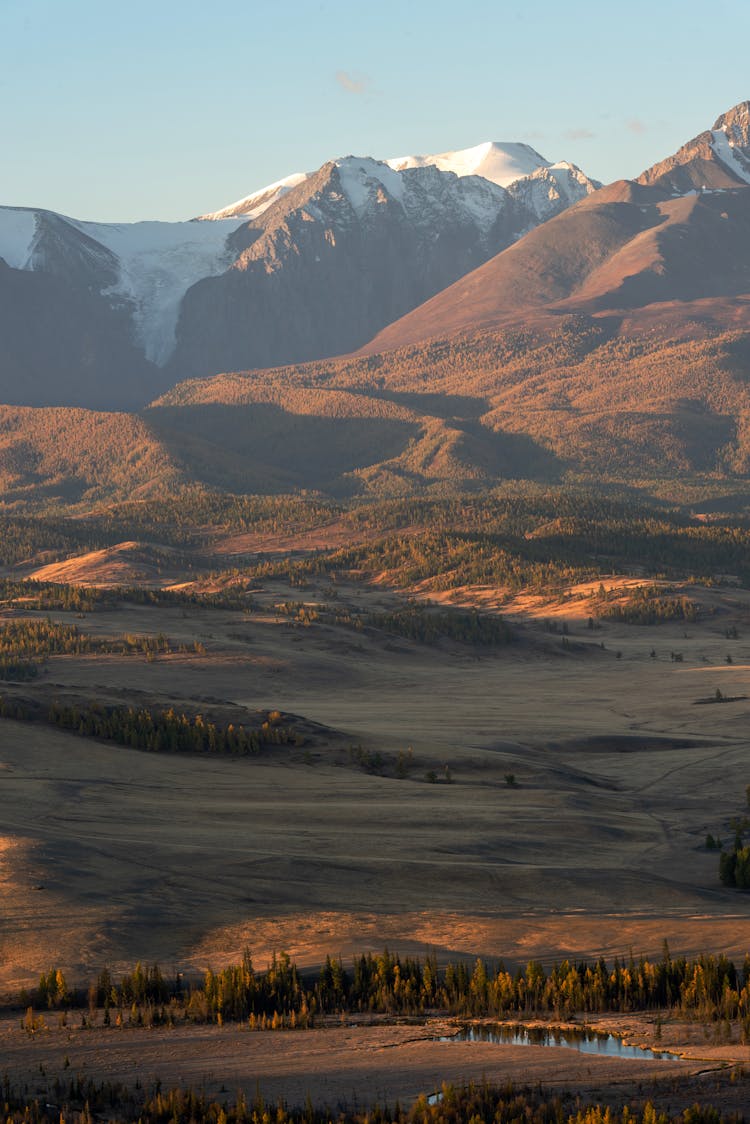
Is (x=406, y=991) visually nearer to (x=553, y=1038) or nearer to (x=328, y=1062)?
(x=553, y=1038)

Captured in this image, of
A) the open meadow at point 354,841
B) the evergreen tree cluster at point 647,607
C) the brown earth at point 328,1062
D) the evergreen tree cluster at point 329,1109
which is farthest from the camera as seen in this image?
the evergreen tree cluster at point 647,607

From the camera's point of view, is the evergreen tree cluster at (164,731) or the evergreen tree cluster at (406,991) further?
the evergreen tree cluster at (164,731)

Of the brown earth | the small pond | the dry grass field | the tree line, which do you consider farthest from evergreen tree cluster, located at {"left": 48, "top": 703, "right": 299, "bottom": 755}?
the small pond

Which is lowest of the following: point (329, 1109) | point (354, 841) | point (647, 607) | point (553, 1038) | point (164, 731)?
point (647, 607)

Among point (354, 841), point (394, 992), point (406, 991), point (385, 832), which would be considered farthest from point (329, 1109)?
point (385, 832)

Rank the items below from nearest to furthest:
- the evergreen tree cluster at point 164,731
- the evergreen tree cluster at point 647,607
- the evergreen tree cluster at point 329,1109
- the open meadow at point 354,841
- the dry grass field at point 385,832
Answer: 1. the evergreen tree cluster at point 329,1109
2. the open meadow at point 354,841
3. the dry grass field at point 385,832
4. the evergreen tree cluster at point 164,731
5. the evergreen tree cluster at point 647,607

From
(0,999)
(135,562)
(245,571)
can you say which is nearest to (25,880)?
(0,999)

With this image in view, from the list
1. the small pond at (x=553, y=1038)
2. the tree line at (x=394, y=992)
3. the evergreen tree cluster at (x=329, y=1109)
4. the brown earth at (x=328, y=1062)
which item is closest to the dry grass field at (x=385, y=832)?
the tree line at (x=394, y=992)

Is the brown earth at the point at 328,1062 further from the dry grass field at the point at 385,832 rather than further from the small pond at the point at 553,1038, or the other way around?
the dry grass field at the point at 385,832
